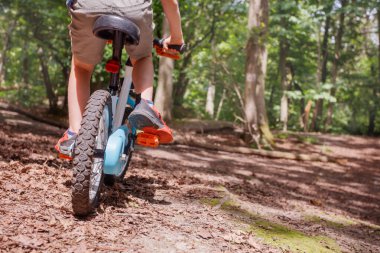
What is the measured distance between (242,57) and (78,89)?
20.0 m

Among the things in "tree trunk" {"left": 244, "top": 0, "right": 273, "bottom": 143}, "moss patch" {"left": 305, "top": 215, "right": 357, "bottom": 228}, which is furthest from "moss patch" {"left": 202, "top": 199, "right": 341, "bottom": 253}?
"tree trunk" {"left": 244, "top": 0, "right": 273, "bottom": 143}

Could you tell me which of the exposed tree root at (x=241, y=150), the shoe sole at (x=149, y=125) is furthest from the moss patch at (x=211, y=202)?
the exposed tree root at (x=241, y=150)

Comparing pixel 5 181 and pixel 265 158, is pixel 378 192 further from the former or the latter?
pixel 5 181

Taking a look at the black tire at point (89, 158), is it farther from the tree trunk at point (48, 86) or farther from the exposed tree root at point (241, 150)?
the tree trunk at point (48, 86)

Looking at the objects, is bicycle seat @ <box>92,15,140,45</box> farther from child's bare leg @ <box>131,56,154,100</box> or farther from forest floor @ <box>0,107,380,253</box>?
forest floor @ <box>0,107,380,253</box>

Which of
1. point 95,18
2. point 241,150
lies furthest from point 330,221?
point 241,150

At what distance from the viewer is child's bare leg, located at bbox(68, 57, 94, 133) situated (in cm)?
262

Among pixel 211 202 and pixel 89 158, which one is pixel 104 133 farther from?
pixel 211 202

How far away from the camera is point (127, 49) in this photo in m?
2.62

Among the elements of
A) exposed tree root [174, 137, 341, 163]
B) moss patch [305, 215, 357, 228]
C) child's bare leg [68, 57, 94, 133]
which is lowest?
moss patch [305, 215, 357, 228]

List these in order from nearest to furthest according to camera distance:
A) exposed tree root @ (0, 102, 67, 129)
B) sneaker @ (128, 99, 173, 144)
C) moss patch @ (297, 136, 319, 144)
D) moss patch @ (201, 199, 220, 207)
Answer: sneaker @ (128, 99, 173, 144)
moss patch @ (201, 199, 220, 207)
exposed tree root @ (0, 102, 67, 129)
moss patch @ (297, 136, 319, 144)

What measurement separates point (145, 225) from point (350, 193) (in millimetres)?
5320

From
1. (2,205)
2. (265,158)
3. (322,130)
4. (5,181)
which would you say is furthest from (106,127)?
(322,130)

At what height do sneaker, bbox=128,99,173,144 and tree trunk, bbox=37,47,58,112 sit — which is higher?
tree trunk, bbox=37,47,58,112
